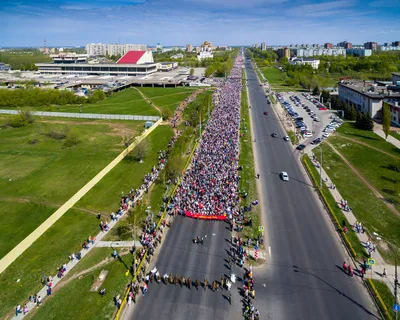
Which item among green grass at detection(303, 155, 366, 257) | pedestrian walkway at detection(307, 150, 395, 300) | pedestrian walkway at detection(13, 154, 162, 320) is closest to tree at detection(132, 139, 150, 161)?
pedestrian walkway at detection(13, 154, 162, 320)

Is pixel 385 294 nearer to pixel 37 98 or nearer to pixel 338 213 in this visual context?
pixel 338 213

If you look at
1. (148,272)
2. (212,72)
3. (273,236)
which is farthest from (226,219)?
(212,72)

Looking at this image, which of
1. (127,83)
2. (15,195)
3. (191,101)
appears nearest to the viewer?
(15,195)

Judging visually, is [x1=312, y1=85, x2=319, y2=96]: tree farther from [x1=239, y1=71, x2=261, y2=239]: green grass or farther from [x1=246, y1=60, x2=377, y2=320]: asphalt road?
[x1=246, y1=60, x2=377, y2=320]: asphalt road

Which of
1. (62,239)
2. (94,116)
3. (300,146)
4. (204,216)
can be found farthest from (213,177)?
(94,116)

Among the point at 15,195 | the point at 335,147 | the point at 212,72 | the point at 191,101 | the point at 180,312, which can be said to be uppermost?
the point at 212,72

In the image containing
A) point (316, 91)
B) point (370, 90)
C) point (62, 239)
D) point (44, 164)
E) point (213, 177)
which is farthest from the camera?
point (316, 91)

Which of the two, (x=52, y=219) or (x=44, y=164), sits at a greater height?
(x=44, y=164)

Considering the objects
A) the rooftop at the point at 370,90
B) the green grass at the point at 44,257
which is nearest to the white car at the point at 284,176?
the green grass at the point at 44,257

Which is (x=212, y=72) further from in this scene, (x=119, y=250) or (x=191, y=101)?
(x=119, y=250)
